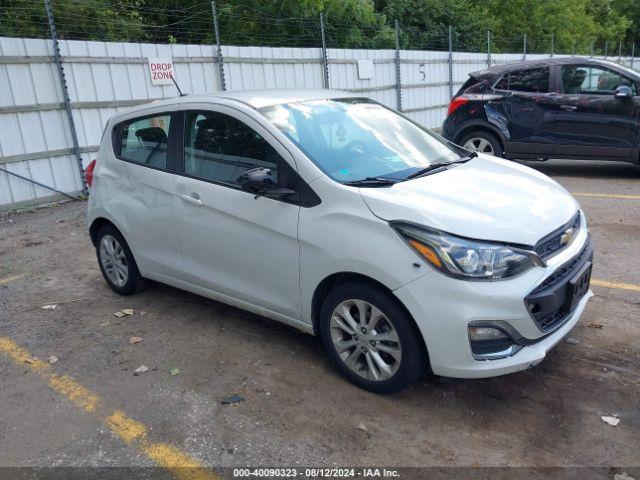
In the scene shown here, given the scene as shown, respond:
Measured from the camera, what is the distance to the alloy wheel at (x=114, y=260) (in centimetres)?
497

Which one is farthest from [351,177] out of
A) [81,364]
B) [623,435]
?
[81,364]

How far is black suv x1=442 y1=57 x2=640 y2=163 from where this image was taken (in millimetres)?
8203

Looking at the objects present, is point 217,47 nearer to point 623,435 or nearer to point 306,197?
point 306,197

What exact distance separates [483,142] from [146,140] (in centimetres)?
636

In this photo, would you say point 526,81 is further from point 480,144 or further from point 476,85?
point 480,144

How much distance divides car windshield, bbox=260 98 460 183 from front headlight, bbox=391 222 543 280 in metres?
0.69

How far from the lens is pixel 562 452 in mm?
2832

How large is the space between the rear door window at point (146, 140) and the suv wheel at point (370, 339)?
189cm

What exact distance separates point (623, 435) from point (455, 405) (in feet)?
2.79

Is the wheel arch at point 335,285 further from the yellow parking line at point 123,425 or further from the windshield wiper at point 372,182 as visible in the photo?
the yellow parking line at point 123,425

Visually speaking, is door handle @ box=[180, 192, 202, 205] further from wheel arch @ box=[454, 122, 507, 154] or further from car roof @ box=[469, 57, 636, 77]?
car roof @ box=[469, 57, 636, 77]

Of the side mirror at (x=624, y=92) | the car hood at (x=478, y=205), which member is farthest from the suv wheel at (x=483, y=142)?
the car hood at (x=478, y=205)

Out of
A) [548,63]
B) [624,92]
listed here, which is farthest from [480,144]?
[624,92]

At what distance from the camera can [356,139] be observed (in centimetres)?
391
